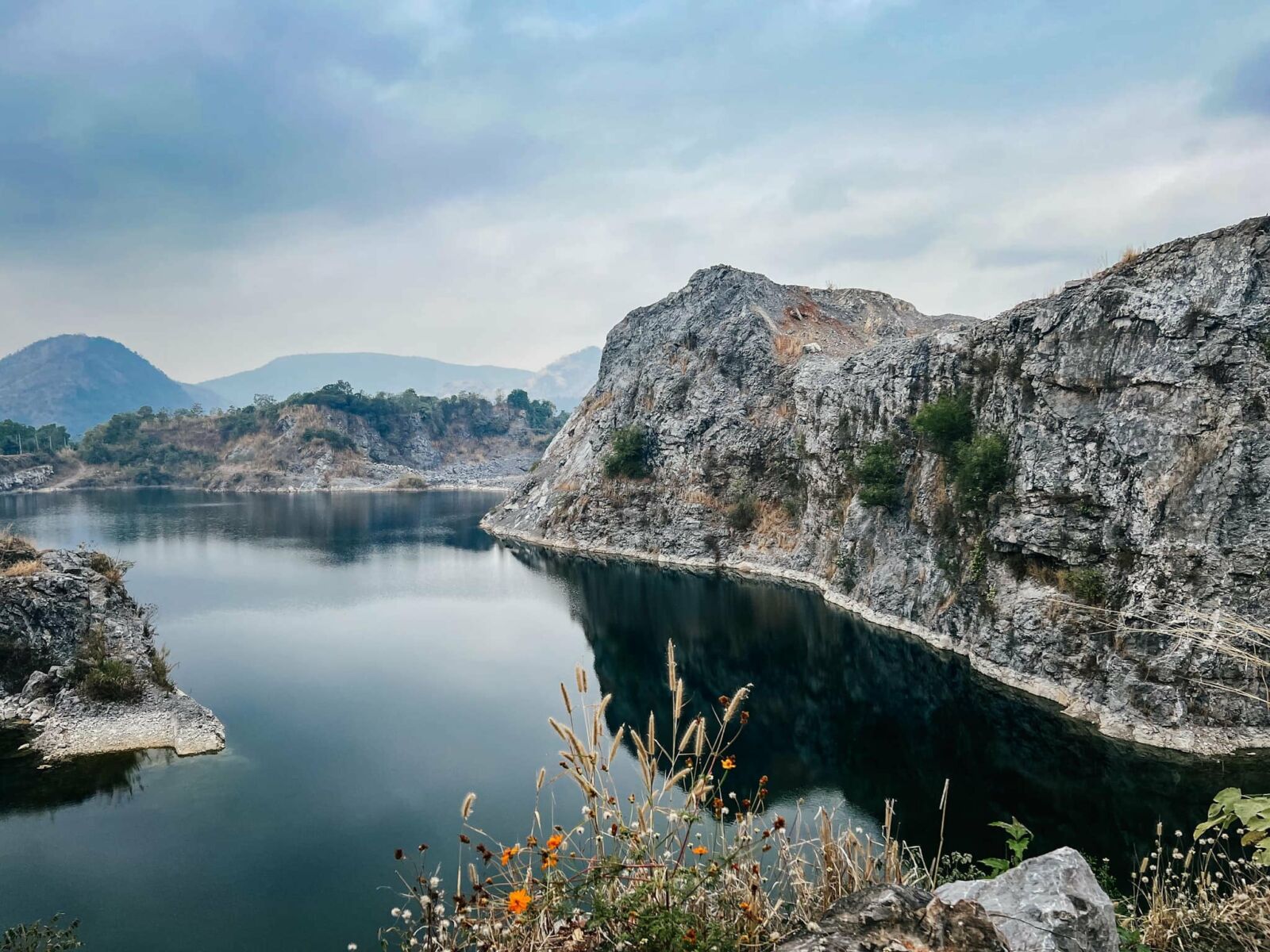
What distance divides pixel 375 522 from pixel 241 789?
65.6 meters

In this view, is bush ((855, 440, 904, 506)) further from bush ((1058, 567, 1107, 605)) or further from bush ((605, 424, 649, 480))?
bush ((605, 424, 649, 480))

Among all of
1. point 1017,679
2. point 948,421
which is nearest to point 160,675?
point 1017,679

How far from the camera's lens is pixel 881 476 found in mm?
39219

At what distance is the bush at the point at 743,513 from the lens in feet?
175

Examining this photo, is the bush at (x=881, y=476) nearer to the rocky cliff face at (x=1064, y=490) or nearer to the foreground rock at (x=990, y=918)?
the rocky cliff face at (x=1064, y=490)

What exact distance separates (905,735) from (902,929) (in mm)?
19712

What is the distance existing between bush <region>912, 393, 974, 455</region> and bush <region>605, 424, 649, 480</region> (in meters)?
29.0

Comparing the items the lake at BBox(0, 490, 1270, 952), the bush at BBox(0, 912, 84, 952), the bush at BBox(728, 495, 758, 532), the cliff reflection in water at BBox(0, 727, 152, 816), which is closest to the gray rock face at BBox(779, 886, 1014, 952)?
the lake at BBox(0, 490, 1270, 952)

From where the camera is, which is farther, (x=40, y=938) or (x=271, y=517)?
(x=271, y=517)

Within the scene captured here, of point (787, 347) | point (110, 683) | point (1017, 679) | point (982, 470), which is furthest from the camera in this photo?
point (787, 347)

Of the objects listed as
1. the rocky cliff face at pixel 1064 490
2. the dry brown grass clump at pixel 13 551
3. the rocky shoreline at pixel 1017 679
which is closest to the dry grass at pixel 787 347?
the rocky cliff face at pixel 1064 490

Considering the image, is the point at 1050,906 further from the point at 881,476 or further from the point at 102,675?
the point at 881,476

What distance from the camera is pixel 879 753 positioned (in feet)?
A: 69.3

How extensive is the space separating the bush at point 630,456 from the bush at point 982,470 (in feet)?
105
